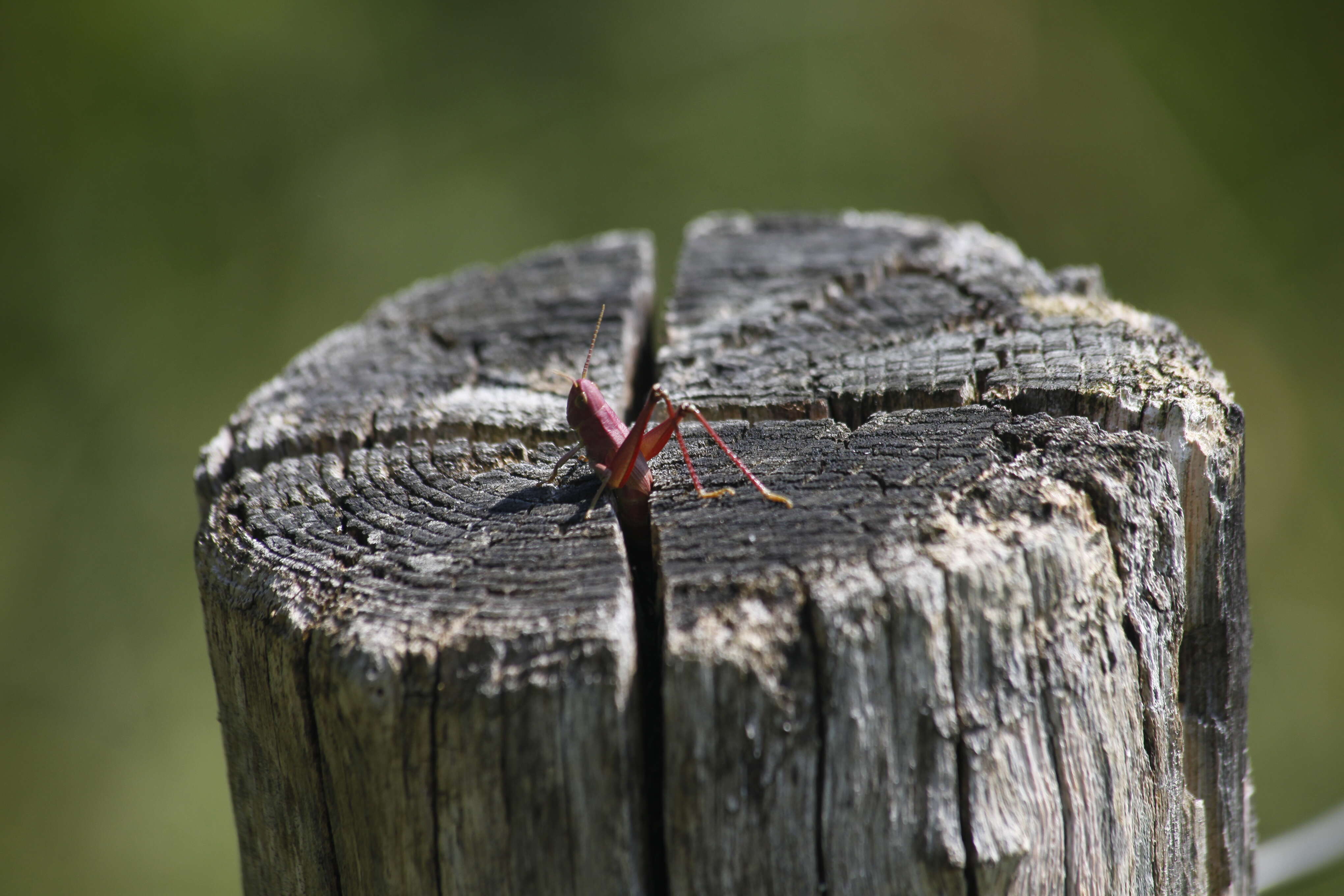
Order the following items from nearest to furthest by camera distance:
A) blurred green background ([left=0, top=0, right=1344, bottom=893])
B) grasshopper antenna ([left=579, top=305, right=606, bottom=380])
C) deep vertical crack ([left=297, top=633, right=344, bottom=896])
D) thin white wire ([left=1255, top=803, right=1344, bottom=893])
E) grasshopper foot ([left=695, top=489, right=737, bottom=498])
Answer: deep vertical crack ([left=297, top=633, right=344, bottom=896]), grasshopper foot ([left=695, top=489, right=737, bottom=498]), grasshopper antenna ([left=579, top=305, right=606, bottom=380]), thin white wire ([left=1255, top=803, right=1344, bottom=893]), blurred green background ([left=0, top=0, right=1344, bottom=893])

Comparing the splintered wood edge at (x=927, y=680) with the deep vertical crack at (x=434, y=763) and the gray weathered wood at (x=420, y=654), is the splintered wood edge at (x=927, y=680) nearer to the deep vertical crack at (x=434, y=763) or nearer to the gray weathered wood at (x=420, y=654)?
the gray weathered wood at (x=420, y=654)

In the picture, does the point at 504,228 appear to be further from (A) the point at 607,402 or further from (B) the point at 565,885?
(B) the point at 565,885

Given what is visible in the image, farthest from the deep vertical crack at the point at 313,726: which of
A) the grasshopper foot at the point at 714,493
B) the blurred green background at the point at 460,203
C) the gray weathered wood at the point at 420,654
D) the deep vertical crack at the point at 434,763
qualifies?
the blurred green background at the point at 460,203

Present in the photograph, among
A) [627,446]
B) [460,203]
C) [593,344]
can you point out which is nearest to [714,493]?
[627,446]

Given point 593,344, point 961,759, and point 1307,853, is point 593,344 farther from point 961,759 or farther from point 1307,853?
point 1307,853

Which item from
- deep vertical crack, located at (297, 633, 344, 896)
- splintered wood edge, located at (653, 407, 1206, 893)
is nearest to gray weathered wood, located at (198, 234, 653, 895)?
deep vertical crack, located at (297, 633, 344, 896)

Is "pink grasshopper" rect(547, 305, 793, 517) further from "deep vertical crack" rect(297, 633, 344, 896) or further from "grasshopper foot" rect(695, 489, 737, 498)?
"deep vertical crack" rect(297, 633, 344, 896)

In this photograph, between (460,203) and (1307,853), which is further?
(460,203)
